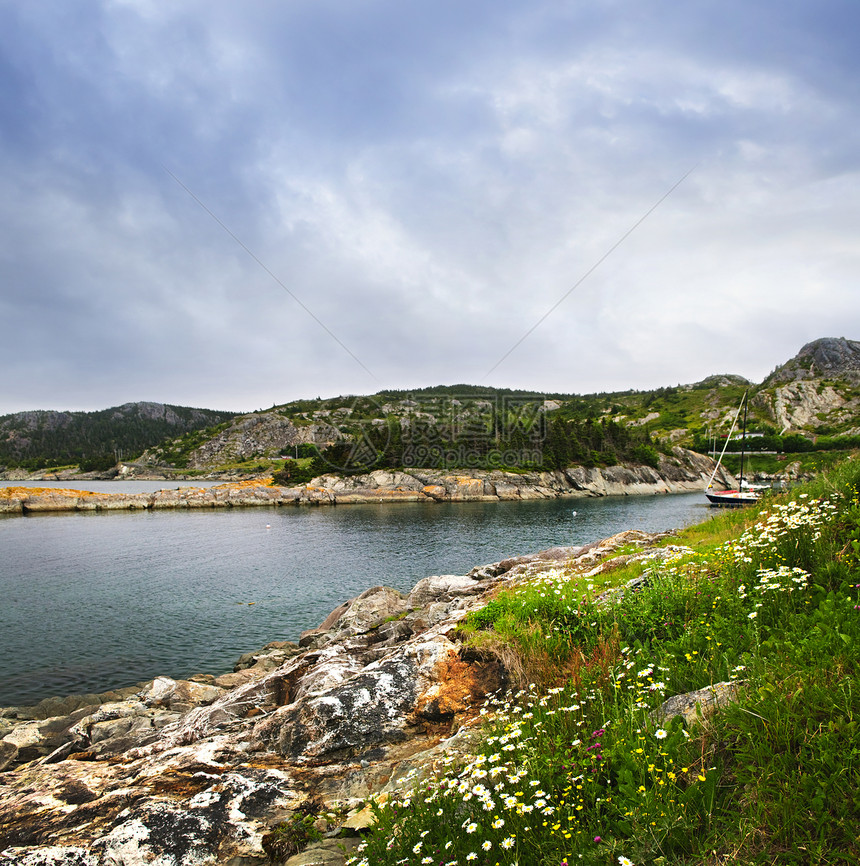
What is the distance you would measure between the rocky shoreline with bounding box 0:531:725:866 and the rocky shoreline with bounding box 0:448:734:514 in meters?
82.5

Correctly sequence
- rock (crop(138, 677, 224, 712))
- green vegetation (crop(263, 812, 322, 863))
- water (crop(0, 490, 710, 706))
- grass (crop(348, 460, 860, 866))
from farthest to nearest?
1. water (crop(0, 490, 710, 706))
2. rock (crop(138, 677, 224, 712))
3. green vegetation (crop(263, 812, 322, 863))
4. grass (crop(348, 460, 860, 866))

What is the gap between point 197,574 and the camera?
3428cm

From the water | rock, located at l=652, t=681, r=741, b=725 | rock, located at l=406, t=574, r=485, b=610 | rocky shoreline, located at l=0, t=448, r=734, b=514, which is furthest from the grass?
rocky shoreline, located at l=0, t=448, r=734, b=514

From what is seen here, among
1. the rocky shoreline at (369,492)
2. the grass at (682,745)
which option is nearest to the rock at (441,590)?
the grass at (682,745)

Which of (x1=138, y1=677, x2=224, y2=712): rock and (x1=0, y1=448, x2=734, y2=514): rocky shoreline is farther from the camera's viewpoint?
(x1=0, y1=448, x2=734, y2=514): rocky shoreline

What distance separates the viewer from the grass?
310cm

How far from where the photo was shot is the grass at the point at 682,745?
3102mm

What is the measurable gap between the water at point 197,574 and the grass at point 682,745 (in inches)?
640

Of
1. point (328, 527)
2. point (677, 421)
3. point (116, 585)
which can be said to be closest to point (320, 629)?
point (116, 585)

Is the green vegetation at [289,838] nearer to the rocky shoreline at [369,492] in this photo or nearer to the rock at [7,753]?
the rock at [7,753]

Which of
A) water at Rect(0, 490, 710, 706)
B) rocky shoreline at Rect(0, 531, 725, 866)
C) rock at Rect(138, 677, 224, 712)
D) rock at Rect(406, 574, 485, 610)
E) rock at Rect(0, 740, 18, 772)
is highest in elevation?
rocky shoreline at Rect(0, 531, 725, 866)

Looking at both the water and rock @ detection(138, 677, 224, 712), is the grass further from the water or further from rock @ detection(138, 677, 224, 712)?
the water

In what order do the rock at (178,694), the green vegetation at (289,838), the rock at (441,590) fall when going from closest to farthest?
1. the green vegetation at (289,838)
2. the rock at (178,694)
3. the rock at (441,590)

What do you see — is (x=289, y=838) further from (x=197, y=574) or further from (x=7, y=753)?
(x=197, y=574)
